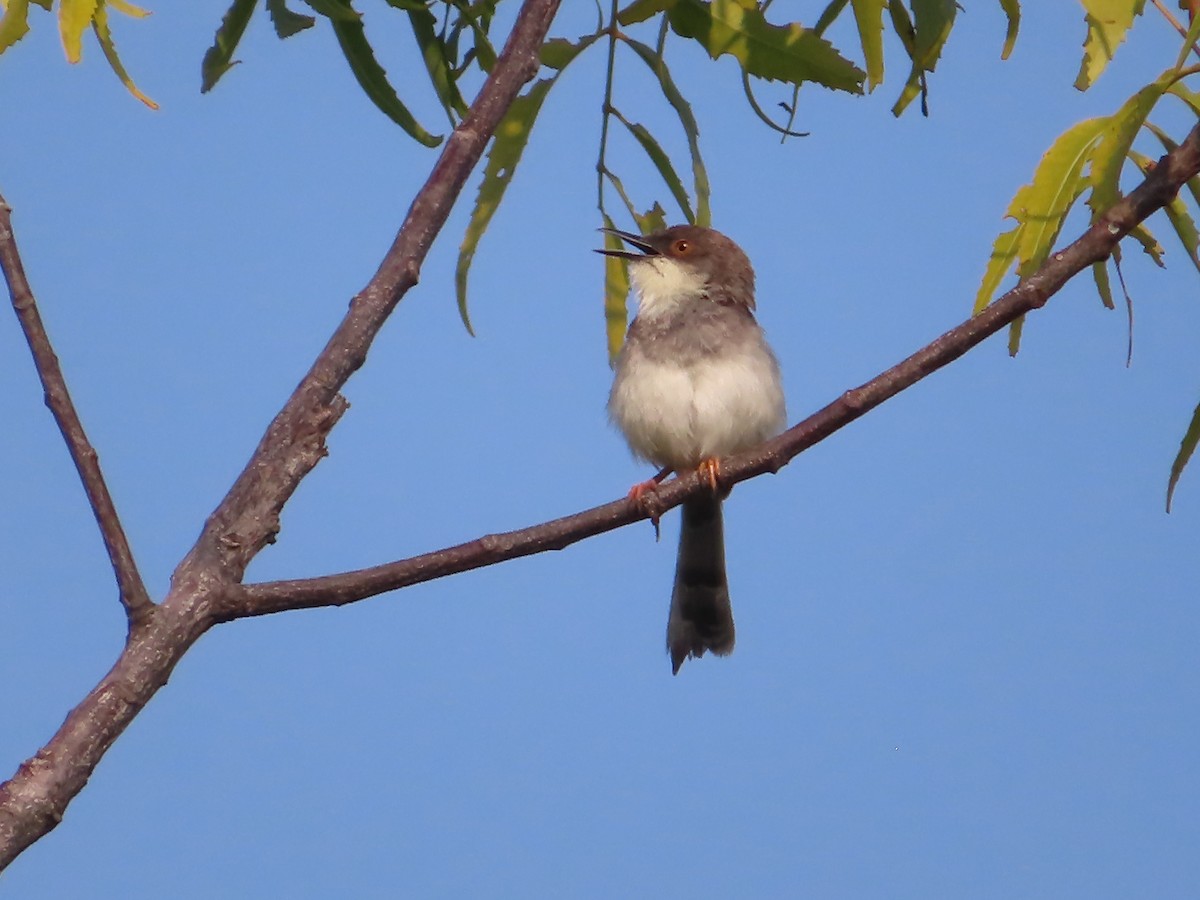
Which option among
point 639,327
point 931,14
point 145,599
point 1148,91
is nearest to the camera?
point 145,599

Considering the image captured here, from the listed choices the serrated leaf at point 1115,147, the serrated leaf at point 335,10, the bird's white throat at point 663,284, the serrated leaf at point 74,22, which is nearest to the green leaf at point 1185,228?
the serrated leaf at point 1115,147

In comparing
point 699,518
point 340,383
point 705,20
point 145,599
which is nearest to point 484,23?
point 705,20

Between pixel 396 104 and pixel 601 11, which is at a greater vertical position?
pixel 601 11

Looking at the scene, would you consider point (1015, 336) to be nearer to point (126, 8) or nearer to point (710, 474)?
point (710, 474)

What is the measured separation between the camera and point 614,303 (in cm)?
327

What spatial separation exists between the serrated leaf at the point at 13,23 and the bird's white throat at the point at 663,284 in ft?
9.00

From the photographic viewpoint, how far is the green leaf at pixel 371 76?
2785 mm

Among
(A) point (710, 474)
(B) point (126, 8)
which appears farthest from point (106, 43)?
(A) point (710, 474)

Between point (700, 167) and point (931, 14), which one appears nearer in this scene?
point (931, 14)

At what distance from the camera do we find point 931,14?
8.92ft

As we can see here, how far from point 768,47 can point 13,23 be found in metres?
1.40

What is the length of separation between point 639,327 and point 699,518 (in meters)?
0.75

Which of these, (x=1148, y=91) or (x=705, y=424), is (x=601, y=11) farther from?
(x=705, y=424)

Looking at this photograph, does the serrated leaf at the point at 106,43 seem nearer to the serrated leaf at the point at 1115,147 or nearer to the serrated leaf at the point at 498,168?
the serrated leaf at the point at 498,168
